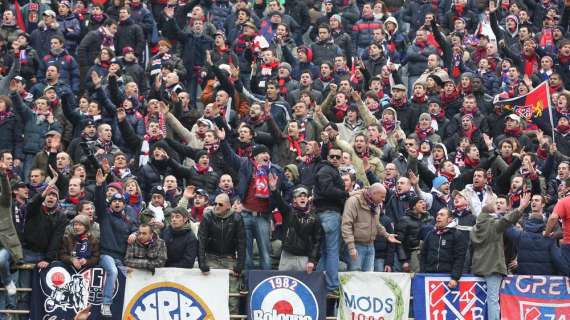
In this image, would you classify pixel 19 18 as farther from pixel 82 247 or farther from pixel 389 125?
pixel 82 247

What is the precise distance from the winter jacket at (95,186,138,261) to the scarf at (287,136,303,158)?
3366 millimetres

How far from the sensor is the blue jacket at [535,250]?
2017 cm

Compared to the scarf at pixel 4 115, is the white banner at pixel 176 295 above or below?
below

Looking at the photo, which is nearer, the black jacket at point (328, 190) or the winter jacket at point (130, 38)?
the black jacket at point (328, 190)

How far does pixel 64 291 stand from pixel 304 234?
123 inches

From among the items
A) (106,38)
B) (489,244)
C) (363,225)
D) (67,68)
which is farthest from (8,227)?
(106,38)

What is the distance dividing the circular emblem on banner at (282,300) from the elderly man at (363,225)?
754 mm

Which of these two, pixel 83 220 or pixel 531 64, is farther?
pixel 531 64

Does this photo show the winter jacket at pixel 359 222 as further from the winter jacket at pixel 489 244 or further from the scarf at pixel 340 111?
the scarf at pixel 340 111

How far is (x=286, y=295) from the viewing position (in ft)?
66.0

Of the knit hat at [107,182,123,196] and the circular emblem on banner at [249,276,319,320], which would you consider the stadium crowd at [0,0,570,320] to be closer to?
the knit hat at [107,182,123,196]

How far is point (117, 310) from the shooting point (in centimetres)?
1997

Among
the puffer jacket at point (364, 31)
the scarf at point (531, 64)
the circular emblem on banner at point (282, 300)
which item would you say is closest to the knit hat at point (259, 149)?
the circular emblem on banner at point (282, 300)

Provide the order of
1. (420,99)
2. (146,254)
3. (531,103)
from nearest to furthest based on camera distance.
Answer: (146,254)
(531,103)
(420,99)
